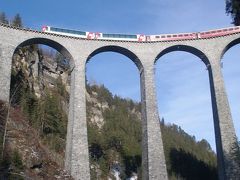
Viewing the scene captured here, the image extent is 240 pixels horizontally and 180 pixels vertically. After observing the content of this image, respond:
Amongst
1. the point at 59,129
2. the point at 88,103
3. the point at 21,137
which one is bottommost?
the point at 21,137

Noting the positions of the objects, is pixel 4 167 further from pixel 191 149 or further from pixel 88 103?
pixel 191 149

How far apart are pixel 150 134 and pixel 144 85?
19.8 feet

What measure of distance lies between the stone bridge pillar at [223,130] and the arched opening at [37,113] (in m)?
16.2

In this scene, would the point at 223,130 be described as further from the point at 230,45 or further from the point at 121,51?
the point at 121,51

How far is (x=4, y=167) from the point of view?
30656 millimetres

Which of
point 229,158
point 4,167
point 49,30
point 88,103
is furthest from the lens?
point 88,103

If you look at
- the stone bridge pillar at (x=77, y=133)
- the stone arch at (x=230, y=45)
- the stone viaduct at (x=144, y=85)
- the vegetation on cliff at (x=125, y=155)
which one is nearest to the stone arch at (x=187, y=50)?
the stone viaduct at (x=144, y=85)

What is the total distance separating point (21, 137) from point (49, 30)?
1310 centimetres

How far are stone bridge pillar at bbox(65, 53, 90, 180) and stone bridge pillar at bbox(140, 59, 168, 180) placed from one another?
5.96 metres

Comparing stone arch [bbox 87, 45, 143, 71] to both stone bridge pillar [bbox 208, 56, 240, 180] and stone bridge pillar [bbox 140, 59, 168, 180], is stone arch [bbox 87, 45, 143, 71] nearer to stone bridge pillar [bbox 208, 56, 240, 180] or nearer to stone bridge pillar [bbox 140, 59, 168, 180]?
stone bridge pillar [bbox 140, 59, 168, 180]

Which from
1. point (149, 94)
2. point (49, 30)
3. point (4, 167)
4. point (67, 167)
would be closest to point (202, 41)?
point (149, 94)

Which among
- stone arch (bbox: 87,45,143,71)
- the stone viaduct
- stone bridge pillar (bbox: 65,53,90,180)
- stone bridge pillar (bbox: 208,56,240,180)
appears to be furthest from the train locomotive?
stone bridge pillar (bbox: 208,56,240,180)

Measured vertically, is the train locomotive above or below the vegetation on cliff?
above

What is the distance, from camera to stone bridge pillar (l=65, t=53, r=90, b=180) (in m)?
38.4
